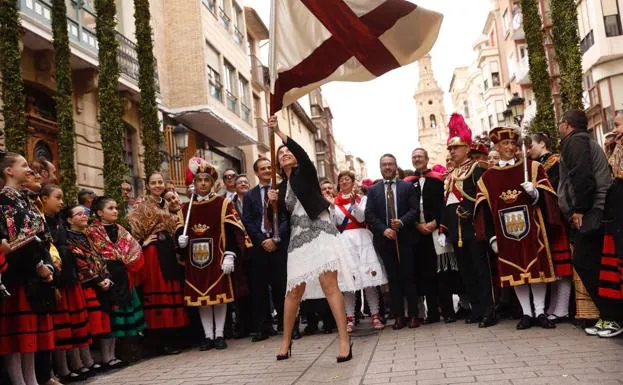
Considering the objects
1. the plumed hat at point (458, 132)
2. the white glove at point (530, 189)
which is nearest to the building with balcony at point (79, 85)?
the plumed hat at point (458, 132)

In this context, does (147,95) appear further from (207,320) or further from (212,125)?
(212,125)

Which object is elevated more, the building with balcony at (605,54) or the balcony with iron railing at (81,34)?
the building with balcony at (605,54)

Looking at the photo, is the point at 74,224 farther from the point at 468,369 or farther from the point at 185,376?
the point at 468,369

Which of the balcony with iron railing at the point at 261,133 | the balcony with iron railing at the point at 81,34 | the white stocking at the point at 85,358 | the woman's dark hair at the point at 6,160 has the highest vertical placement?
the balcony with iron railing at the point at 261,133

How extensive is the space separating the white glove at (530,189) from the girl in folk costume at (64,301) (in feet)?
15.4

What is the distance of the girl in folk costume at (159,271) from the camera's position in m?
7.84

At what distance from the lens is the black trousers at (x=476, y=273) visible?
7719mm

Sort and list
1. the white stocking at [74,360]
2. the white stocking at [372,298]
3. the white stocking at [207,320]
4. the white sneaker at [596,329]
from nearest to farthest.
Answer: the white sneaker at [596,329], the white stocking at [74,360], the white stocking at [207,320], the white stocking at [372,298]

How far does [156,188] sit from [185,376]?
291cm

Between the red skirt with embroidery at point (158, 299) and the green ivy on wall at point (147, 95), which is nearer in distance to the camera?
the red skirt with embroidery at point (158, 299)

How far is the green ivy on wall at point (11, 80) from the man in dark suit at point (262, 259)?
13.6 feet

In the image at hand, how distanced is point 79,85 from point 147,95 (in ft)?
10.4

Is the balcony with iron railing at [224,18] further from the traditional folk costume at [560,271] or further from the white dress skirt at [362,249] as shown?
the traditional folk costume at [560,271]

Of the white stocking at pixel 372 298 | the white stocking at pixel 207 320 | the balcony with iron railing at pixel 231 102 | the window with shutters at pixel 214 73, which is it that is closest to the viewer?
the white stocking at pixel 207 320
